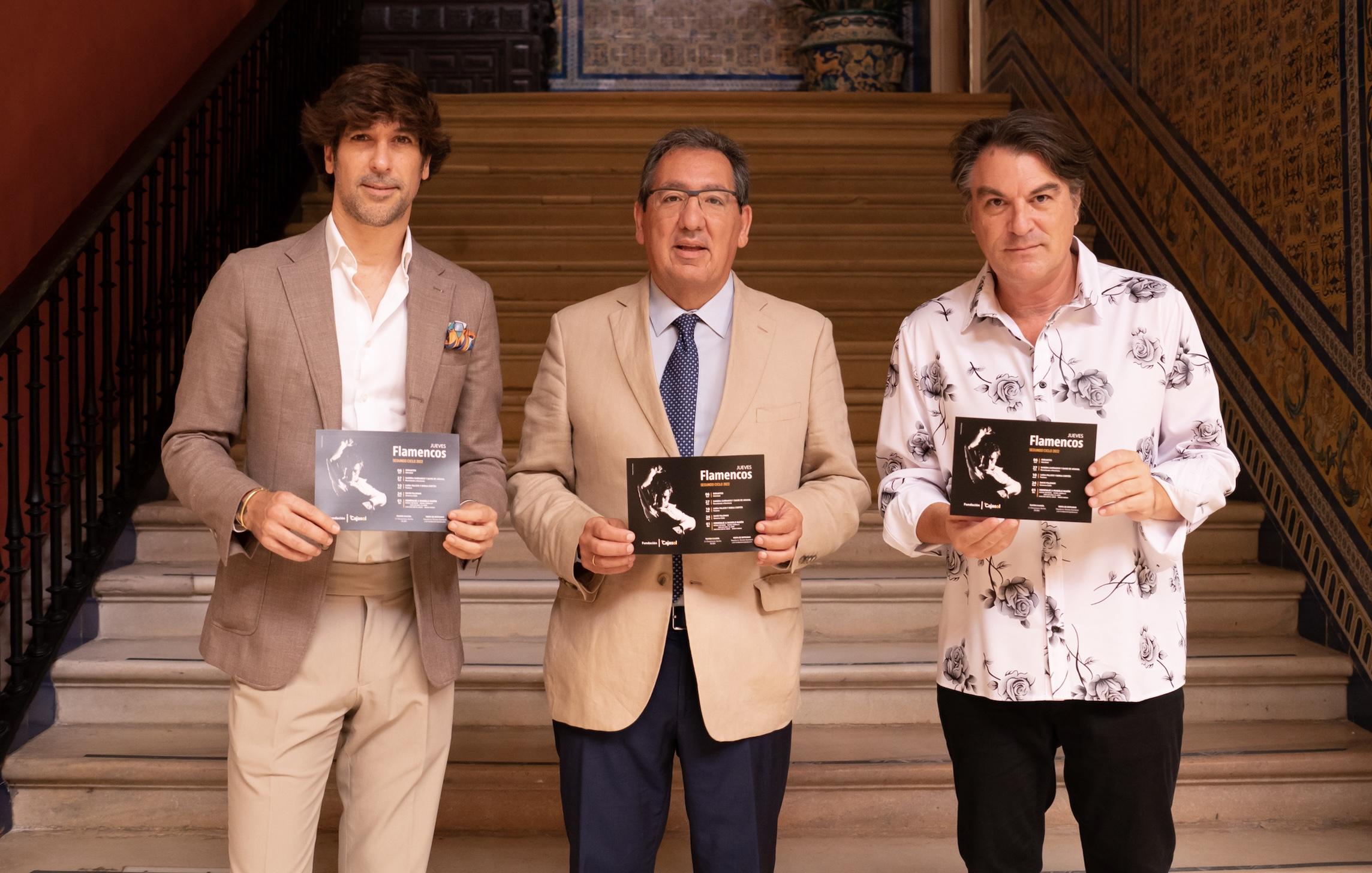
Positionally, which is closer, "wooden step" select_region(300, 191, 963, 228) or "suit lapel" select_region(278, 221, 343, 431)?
"suit lapel" select_region(278, 221, 343, 431)

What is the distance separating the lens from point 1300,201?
128 inches

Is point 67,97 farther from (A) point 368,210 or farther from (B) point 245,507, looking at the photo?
(B) point 245,507

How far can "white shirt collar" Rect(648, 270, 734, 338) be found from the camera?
194 cm

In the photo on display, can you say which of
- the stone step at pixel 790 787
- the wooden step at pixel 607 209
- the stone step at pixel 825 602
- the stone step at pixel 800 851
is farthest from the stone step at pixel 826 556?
the wooden step at pixel 607 209

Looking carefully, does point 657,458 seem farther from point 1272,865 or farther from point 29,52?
point 29,52

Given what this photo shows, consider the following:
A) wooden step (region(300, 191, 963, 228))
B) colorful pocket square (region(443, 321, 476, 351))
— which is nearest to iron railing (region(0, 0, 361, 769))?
wooden step (region(300, 191, 963, 228))

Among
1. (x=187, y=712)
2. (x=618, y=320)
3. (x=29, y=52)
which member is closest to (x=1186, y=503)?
(x=618, y=320)

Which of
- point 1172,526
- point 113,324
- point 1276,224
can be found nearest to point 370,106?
point 1172,526

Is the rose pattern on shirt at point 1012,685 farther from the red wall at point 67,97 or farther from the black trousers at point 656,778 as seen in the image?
the red wall at point 67,97

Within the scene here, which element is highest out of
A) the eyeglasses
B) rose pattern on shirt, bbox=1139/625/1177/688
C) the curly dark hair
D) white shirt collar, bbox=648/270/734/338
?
the curly dark hair

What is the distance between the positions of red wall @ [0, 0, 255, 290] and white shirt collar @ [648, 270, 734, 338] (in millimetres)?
2176

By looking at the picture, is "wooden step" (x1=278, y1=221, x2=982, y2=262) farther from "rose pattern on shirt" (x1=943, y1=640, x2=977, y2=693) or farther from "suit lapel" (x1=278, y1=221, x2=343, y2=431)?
"rose pattern on shirt" (x1=943, y1=640, x2=977, y2=693)

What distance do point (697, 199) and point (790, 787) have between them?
5.24ft

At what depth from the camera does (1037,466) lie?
162 cm
